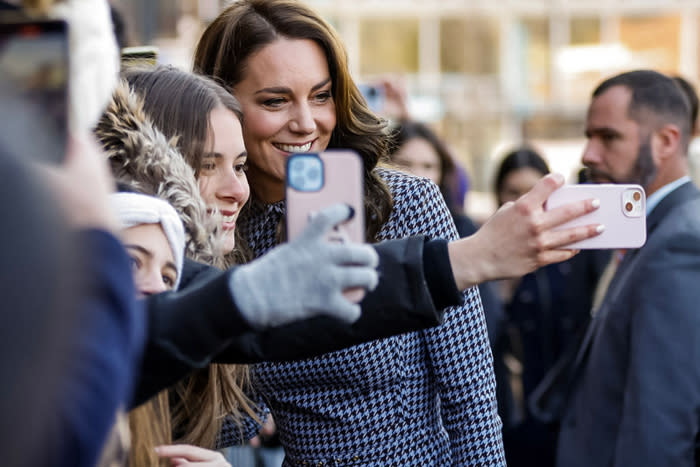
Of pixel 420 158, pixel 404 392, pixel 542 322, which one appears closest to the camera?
pixel 404 392

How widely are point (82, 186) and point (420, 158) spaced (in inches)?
171

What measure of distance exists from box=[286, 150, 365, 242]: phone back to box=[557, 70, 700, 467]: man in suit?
6.66ft

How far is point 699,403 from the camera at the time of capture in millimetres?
3006

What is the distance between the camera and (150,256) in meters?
1.63

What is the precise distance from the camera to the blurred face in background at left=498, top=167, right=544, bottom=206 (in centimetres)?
582

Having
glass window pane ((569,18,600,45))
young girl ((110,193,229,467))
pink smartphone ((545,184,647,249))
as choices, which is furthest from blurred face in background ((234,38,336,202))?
glass window pane ((569,18,600,45))

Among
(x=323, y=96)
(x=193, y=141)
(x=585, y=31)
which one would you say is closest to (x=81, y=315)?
(x=193, y=141)

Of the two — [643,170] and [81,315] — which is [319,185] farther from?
[643,170]

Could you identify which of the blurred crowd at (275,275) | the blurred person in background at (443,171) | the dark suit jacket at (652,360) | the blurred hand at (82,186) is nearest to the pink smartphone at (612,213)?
the blurred crowd at (275,275)

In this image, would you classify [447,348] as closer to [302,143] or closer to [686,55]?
[302,143]

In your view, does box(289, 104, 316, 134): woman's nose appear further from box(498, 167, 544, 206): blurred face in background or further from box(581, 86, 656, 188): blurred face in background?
box(498, 167, 544, 206): blurred face in background

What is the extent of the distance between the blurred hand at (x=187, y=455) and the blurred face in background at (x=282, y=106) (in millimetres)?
881

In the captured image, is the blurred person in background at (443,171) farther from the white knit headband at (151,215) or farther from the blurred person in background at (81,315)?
the blurred person in background at (81,315)

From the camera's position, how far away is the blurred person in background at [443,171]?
16.7 ft
